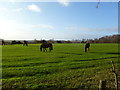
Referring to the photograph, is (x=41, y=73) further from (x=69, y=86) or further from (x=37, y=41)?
(x=37, y=41)

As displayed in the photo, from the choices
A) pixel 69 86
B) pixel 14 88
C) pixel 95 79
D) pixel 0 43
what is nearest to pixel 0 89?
pixel 14 88

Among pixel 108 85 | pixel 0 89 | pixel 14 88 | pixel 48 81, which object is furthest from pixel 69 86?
pixel 0 89

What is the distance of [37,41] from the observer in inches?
4242

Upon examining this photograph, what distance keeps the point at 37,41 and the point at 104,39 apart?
4255 centimetres

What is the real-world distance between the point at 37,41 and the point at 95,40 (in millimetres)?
37262

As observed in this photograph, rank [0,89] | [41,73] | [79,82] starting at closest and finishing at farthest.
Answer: [0,89] → [79,82] → [41,73]

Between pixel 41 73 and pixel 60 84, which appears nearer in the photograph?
pixel 60 84

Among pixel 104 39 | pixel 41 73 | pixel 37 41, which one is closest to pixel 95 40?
pixel 104 39

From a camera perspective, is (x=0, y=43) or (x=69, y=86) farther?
(x=0, y=43)

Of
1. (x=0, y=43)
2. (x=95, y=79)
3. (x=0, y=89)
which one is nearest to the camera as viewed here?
(x=0, y=89)

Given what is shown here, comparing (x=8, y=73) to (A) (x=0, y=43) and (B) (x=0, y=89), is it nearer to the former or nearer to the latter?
(B) (x=0, y=89)

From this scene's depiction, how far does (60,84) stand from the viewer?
986 cm

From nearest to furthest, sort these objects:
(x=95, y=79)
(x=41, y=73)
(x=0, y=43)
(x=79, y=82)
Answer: (x=79, y=82) → (x=95, y=79) → (x=41, y=73) → (x=0, y=43)

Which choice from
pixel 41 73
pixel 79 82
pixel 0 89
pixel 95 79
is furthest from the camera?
pixel 41 73
